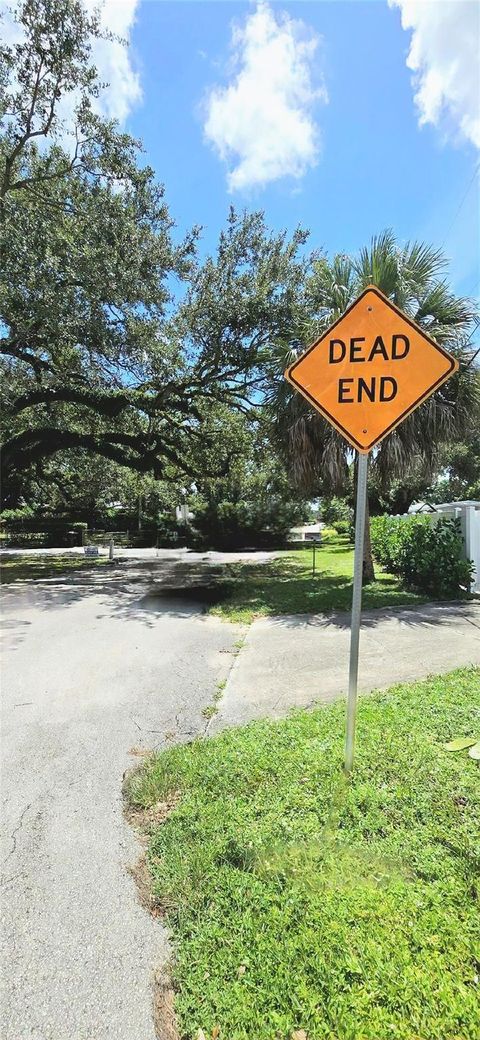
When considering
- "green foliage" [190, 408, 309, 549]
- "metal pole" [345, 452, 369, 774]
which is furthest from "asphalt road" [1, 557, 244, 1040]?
"green foliage" [190, 408, 309, 549]

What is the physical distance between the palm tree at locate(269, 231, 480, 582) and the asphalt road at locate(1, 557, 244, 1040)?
13.9 feet

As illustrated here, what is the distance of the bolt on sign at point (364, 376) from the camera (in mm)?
3053

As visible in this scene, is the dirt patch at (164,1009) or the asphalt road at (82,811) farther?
the asphalt road at (82,811)

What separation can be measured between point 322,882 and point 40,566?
1714 centimetres

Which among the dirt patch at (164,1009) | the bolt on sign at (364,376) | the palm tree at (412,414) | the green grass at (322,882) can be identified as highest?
the palm tree at (412,414)

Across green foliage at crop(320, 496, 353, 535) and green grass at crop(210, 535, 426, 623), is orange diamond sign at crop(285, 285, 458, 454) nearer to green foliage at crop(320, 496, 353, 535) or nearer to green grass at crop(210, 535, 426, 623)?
green grass at crop(210, 535, 426, 623)

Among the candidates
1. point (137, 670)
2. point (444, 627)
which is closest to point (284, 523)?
point (444, 627)

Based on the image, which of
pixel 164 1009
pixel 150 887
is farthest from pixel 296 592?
pixel 164 1009

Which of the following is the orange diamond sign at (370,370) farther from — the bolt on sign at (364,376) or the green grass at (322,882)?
the green grass at (322,882)

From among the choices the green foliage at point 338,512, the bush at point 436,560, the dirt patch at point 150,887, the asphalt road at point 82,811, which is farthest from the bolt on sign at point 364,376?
the green foliage at point 338,512

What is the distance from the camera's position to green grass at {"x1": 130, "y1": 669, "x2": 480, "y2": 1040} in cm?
169

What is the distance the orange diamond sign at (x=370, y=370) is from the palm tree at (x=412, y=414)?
6.40 metres

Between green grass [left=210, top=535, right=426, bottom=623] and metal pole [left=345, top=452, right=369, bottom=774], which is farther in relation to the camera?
green grass [left=210, top=535, right=426, bottom=623]

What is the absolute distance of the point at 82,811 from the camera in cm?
296
